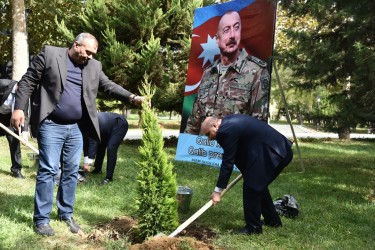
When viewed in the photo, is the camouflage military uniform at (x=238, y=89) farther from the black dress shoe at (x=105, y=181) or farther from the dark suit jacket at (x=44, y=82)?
the dark suit jacket at (x=44, y=82)

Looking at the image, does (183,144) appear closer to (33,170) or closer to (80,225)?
(33,170)

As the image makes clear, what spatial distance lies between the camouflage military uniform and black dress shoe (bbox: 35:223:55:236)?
4.24 metres

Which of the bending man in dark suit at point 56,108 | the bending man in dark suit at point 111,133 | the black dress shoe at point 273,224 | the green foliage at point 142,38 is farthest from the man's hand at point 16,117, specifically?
the green foliage at point 142,38

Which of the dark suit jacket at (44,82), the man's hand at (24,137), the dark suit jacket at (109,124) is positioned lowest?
the man's hand at (24,137)

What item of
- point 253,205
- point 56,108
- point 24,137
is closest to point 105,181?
point 24,137

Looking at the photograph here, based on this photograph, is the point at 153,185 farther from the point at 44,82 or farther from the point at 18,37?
the point at 18,37

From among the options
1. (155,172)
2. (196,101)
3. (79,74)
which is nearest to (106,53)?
(196,101)

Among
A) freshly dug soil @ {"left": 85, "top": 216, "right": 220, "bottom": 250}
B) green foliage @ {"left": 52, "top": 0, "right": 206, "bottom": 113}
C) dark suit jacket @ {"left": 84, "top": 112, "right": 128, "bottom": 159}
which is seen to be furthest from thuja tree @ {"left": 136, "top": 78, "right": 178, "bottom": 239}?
green foliage @ {"left": 52, "top": 0, "right": 206, "bottom": 113}

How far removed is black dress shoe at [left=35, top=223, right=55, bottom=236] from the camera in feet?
11.5

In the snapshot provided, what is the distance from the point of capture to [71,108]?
11.9 feet

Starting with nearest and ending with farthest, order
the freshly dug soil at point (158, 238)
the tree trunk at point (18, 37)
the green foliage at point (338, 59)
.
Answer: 1. the freshly dug soil at point (158, 238)
2. the green foliage at point (338, 59)
3. the tree trunk at point (18, 37)

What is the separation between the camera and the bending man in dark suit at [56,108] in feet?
11.5

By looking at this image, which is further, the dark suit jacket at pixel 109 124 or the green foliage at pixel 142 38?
the green foliage at pixel 142 38

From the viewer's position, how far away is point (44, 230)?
351 cm
